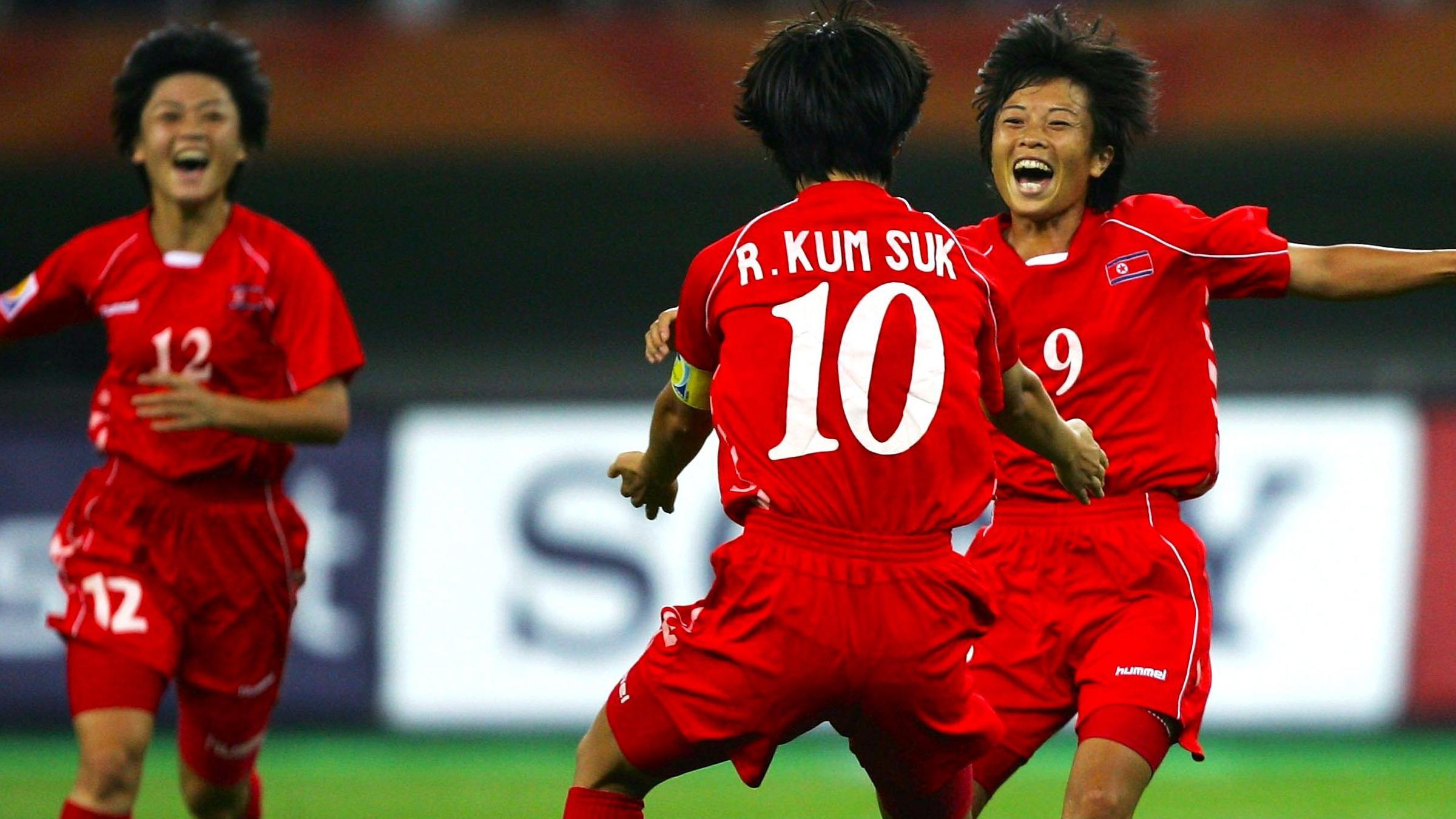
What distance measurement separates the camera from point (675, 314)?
13.8ft

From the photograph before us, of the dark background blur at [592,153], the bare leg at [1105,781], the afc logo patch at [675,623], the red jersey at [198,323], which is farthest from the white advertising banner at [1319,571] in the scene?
the afc logo patch at [675,623]

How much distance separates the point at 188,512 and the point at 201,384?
1.15ft

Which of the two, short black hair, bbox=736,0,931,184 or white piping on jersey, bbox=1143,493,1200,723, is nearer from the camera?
short black hair, bbox=736,0,931,184

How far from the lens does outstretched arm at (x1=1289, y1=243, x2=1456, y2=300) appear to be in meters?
4.71

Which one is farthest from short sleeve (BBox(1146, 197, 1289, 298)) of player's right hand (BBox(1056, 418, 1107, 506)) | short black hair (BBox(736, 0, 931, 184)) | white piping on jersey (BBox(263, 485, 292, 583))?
white piping on jersey (BBox(263, 485, 292, 583))

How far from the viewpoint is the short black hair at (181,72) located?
571 centimetres

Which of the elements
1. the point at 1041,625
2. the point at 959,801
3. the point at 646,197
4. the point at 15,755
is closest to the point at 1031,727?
the point at 1041,625

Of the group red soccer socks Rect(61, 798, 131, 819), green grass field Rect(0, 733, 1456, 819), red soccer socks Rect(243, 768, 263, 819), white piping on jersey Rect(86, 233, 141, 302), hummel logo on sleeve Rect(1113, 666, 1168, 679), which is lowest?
green grass field Rect(0, 733, 1456, 819)

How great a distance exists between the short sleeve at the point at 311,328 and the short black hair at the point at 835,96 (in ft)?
5.93

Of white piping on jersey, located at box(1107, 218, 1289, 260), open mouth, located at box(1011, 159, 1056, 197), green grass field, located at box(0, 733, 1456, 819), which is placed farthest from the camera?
green grass field, located at box(0, 733, 1456, 819)

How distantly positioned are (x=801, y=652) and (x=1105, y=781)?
3.47ft

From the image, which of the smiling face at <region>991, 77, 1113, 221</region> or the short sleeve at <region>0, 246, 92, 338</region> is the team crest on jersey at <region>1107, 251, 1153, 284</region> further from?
the short sleeve at <region>0, 246, 92, 338</region>

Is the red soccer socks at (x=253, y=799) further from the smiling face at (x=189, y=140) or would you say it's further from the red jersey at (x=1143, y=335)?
the red jersey at (x=1143, y=335)

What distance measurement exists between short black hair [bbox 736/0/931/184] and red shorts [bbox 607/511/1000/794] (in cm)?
73
